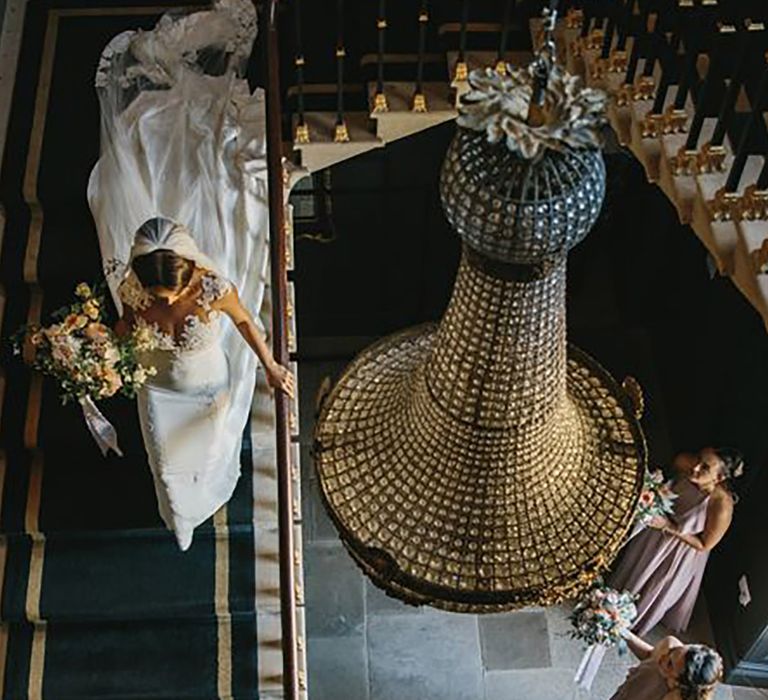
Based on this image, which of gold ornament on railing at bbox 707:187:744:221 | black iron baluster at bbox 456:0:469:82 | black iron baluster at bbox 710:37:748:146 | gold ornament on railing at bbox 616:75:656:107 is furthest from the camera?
black iron baluster at bbox 456:0:469:82

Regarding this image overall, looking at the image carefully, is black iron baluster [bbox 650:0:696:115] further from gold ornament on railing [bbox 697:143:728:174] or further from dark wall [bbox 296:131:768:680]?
dark wall [bbox 296:131:768:680]

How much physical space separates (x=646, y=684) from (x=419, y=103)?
100 inches

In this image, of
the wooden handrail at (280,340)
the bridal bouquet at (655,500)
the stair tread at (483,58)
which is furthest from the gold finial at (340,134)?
the bridal bouquet at (655,500)

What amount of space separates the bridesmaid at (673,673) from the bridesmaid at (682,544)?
638mm

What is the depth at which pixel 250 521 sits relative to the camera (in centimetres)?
500

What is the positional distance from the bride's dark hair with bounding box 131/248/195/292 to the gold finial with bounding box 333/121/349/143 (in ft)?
4.20

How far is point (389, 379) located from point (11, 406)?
11.2ft

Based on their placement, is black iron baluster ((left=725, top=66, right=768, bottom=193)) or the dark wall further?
the dark wall

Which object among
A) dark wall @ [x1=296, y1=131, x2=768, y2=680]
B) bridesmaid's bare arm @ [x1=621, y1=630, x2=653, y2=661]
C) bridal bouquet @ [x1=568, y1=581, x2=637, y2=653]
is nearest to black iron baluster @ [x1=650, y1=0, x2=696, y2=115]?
dark wall @ [x1=296, y1=131, x2=768, y2=680]

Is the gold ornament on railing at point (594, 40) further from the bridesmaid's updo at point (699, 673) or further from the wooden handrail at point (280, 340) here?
the bridesmaid's updo at point (699, 673)

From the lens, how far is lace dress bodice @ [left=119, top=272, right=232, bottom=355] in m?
4.12

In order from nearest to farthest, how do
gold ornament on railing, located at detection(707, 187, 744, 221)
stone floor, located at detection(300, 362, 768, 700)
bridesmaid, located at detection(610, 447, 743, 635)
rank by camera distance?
gold ornament on railing, located at detection(707, 187, 744, 221) < bridesmaid, located at detection(610, 447, 743, 635) < stone floor, located at detection(300, 362, 768, 700)

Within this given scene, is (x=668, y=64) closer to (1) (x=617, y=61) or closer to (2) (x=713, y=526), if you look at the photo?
(1) (x=617, y=61)

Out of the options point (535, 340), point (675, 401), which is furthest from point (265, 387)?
point (535, 340)
